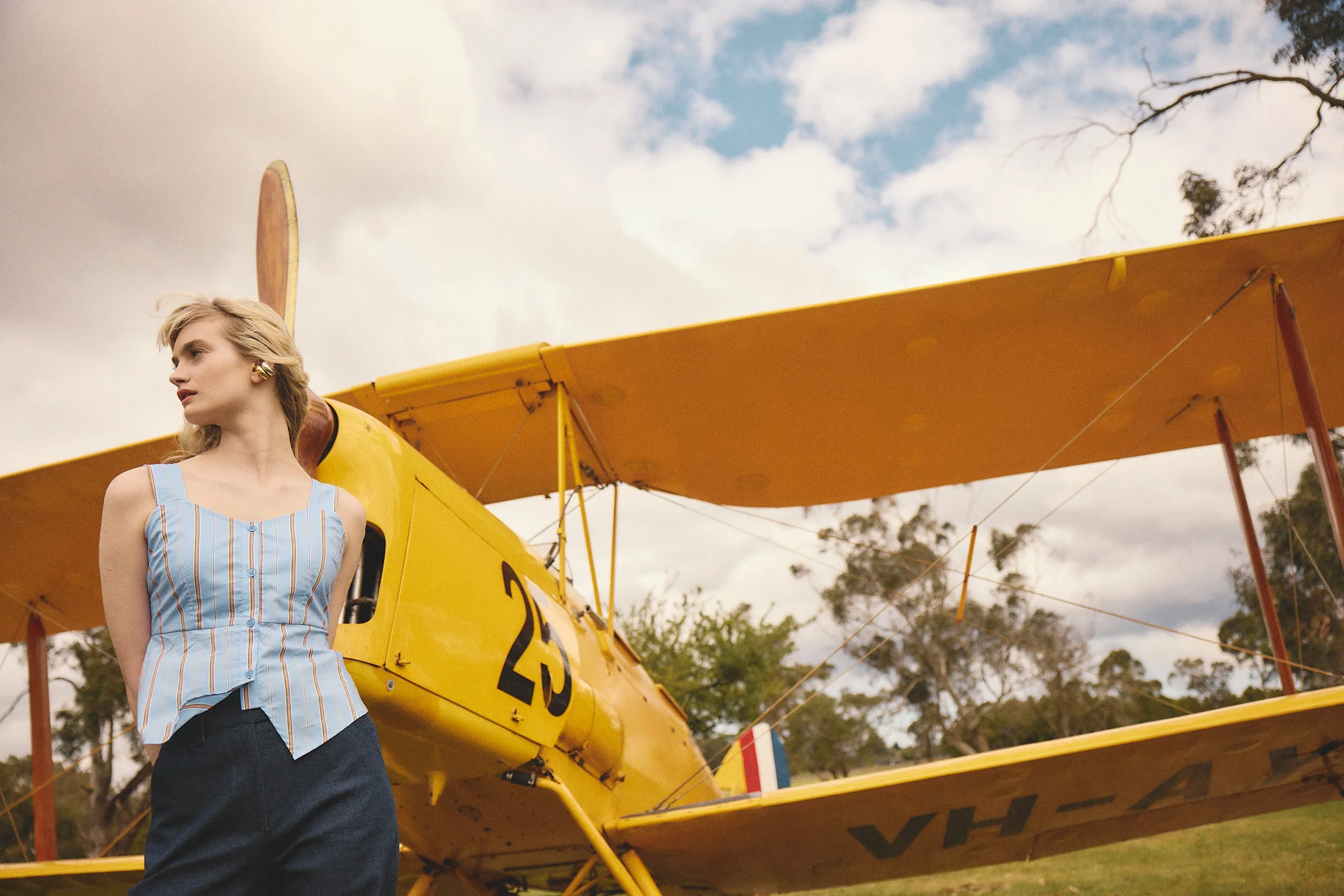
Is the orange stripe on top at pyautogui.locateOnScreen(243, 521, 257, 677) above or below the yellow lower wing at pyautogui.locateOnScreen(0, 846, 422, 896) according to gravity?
above

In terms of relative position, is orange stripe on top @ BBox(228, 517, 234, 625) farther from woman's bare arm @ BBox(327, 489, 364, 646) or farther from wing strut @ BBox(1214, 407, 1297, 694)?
wing strut @ BBox(1214, 407, 1297, 694)

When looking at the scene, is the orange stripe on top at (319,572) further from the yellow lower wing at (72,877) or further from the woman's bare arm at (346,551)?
the yellow lower wing at (72,877)

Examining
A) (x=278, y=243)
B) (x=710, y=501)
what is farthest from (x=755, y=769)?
(x=278, y=243)

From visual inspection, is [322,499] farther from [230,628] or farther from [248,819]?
[248,819]

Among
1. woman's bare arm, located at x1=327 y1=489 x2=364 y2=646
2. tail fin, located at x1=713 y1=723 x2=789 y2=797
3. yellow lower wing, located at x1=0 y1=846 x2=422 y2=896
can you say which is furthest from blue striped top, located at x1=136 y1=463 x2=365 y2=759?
tail fin, located at x1=713 y1=723 x2=789 y2=797

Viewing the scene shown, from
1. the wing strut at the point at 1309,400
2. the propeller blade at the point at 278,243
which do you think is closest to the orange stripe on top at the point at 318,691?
the propeller blade at the point at 278,243

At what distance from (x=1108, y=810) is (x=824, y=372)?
95.2 inches

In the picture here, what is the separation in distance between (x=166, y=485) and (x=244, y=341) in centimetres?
24

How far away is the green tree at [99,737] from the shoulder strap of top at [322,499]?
21.6m

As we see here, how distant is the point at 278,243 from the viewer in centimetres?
307

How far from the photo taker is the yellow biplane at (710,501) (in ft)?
8.98

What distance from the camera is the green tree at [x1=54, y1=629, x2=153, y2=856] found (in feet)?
65.9

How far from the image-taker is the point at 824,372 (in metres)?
4.55

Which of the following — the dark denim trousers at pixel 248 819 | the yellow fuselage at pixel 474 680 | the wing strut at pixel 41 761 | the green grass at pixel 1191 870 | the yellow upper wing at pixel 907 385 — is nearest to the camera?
the dark denim trousers at pixel 248 819
